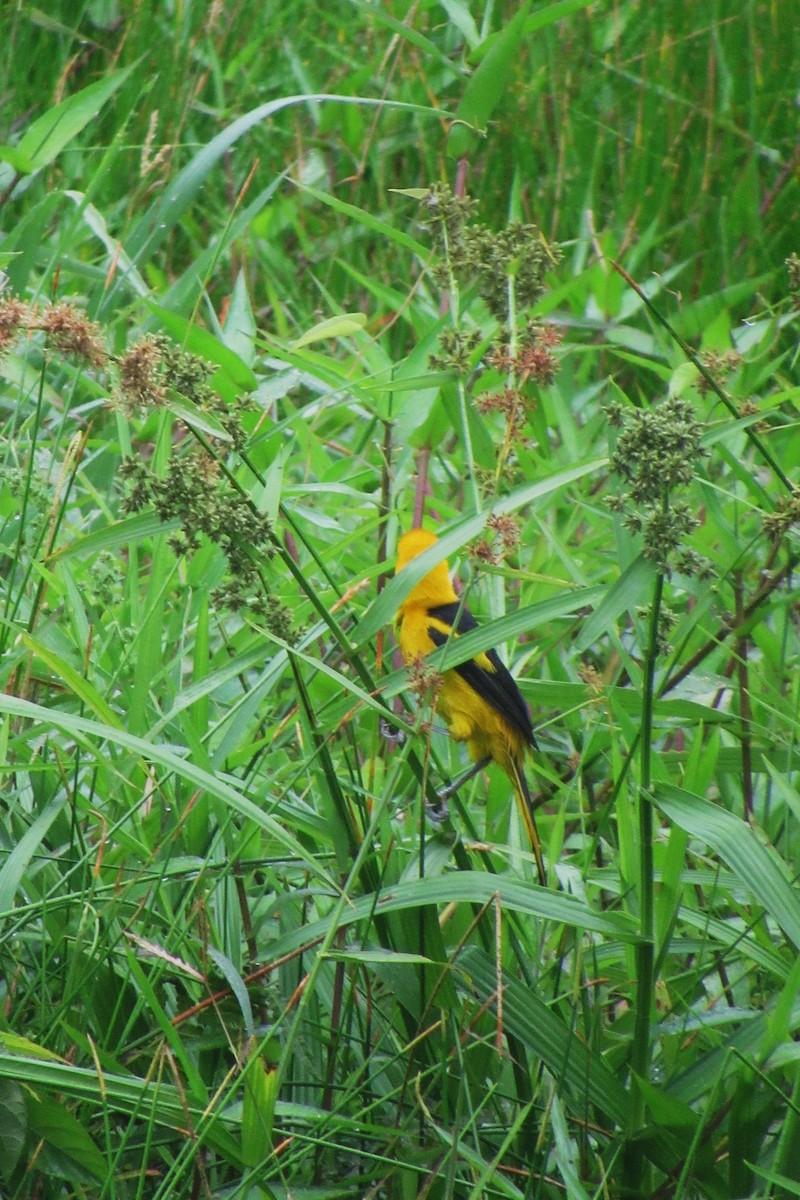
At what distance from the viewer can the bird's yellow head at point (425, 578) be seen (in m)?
2.35

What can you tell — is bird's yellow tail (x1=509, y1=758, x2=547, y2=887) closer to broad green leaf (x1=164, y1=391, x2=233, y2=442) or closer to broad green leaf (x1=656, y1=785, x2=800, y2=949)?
broad green leaf (x1=656, y1=785, x2=800, y2=949)

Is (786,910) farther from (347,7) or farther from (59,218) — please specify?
(347,7)

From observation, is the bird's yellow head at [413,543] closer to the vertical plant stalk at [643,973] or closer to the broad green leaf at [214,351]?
the broad green leaf at [214,351]

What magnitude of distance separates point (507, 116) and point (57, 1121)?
13.6 feet

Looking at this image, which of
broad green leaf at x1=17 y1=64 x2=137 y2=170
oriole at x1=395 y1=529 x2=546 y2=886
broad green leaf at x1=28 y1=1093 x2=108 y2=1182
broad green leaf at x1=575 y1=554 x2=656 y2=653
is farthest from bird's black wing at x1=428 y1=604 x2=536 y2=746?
broad green leaf at x1=17 y1=64 x2=137 y2=170

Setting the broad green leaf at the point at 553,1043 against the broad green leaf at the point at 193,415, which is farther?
the broad green leaf at the point at 553,1043

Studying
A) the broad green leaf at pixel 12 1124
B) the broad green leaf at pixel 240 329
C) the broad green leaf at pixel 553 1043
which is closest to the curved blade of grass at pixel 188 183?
the broad green leaf at pixel 240 329

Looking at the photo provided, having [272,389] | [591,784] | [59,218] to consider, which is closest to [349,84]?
[59,218]

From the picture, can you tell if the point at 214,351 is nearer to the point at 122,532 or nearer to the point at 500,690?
the point at 500,690

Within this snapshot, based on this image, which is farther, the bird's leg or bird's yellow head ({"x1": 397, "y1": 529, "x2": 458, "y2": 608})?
bird's yellow head ({"x1": 397, "y1": 529, "x2": 458, "y2": 608})

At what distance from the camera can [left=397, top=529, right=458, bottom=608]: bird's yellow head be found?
2.35 metres

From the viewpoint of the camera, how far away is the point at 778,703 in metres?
2.23

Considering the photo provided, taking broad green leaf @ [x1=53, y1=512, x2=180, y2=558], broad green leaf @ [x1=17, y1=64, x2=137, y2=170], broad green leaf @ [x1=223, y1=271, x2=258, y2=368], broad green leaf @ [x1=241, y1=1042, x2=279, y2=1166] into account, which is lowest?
broad green leaf @ [x1=241, y1=1042, x2=279, y2=1166]

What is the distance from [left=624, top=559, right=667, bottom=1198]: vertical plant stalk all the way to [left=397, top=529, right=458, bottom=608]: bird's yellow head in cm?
87
